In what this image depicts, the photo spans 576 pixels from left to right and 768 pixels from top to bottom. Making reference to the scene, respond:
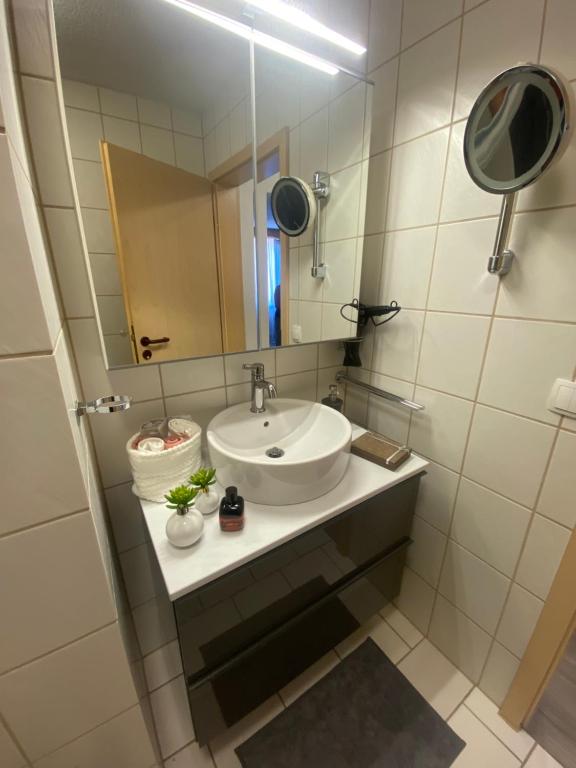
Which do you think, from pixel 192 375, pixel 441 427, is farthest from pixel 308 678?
pixel 192 375

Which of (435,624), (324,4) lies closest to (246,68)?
(324,4)

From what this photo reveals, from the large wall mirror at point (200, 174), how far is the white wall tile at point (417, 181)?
0.44 ft

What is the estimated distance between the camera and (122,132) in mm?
794

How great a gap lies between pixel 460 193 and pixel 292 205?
20.2 inches

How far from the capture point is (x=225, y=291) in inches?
40.9

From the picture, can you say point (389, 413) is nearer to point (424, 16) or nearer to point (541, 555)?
point (541, 555)

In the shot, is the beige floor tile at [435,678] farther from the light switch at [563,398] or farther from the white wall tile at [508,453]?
the light switch at [563,398]

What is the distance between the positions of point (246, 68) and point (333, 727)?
2.00 metres

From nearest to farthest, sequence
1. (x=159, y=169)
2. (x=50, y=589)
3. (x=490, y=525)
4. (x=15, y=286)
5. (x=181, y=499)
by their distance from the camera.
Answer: (x=15, y=286)
(x=50, y=589)
(x=181, y=499)
(x=159, y=169)
(x=490, y=525)

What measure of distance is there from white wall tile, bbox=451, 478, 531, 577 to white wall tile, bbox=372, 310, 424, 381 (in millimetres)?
414

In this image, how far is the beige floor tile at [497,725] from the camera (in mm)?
979

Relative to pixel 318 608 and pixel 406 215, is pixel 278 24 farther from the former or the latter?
pixel 318 608

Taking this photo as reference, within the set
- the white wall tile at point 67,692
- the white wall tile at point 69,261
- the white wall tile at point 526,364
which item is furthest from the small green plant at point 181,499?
the white wall tile at point 526,364

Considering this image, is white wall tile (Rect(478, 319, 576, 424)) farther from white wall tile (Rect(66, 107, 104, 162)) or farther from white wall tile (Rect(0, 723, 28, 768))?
white wall tile (Rect(0, 723, 28, 768))
